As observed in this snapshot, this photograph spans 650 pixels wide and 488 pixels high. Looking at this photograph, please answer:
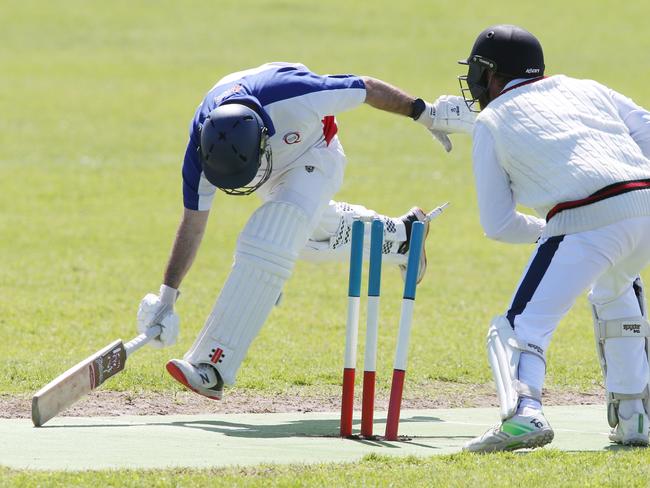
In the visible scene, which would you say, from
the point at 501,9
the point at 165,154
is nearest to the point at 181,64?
the point at 165,154

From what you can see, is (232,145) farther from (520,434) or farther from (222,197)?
(222,197)

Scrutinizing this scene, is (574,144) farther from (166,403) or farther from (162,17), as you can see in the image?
(162,17)

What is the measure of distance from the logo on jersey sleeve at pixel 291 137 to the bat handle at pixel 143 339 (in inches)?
49.2

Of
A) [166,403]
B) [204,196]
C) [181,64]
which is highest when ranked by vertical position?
[181,64]

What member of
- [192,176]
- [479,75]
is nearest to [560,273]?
[479,75]

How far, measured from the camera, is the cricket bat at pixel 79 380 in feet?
21.1

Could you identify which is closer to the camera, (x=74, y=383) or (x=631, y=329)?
(x=631, y=329)

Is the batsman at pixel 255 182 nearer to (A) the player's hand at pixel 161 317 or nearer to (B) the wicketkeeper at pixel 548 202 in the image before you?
(A) the player's hand at pixel 161 317

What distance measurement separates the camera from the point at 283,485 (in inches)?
203

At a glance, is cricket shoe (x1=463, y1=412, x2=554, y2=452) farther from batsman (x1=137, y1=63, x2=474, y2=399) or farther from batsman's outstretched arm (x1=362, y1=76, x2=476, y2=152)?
batsman's outstretched arm (x1=362, y1=76, x2=476, y2=152)

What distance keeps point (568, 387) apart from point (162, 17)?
93.9ft

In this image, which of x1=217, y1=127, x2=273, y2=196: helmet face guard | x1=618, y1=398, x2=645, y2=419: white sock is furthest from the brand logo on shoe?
x1=217, y1=127, x2=273, y2=196: helmet face guard

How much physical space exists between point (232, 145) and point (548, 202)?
164 centimetres

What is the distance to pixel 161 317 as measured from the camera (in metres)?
7.07
